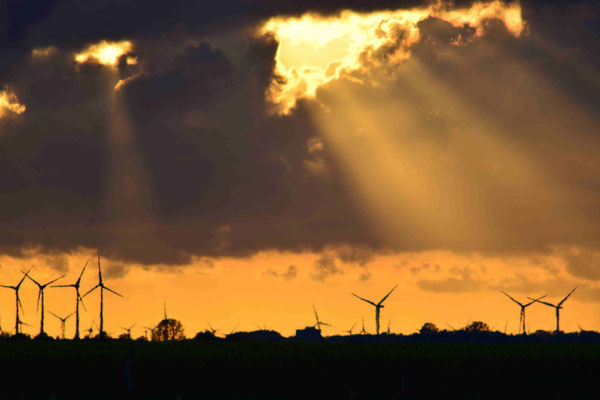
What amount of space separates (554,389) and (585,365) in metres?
8.36

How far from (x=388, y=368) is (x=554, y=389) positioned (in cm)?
1734

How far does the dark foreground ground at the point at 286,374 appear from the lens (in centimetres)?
10275

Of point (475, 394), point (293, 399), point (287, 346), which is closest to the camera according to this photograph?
point (293, 399)

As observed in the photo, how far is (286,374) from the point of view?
10838 centimetres

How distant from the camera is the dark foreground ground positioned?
337 ft

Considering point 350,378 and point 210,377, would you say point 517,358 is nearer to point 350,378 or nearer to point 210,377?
point 350,378

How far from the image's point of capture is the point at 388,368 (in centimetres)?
10844

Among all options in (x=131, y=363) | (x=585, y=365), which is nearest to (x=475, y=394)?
(x=585, y=365)

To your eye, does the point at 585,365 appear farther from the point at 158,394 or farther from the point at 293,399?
the point at 158,394

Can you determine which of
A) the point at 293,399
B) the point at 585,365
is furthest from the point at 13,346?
the point at 585,365

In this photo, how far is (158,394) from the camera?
9969 centimetres

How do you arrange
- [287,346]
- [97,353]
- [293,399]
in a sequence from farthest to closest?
[287,346] → [97,353] → [293,399]

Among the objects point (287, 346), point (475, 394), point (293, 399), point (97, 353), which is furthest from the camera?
point (287, 346)

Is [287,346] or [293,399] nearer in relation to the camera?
[293,399]
